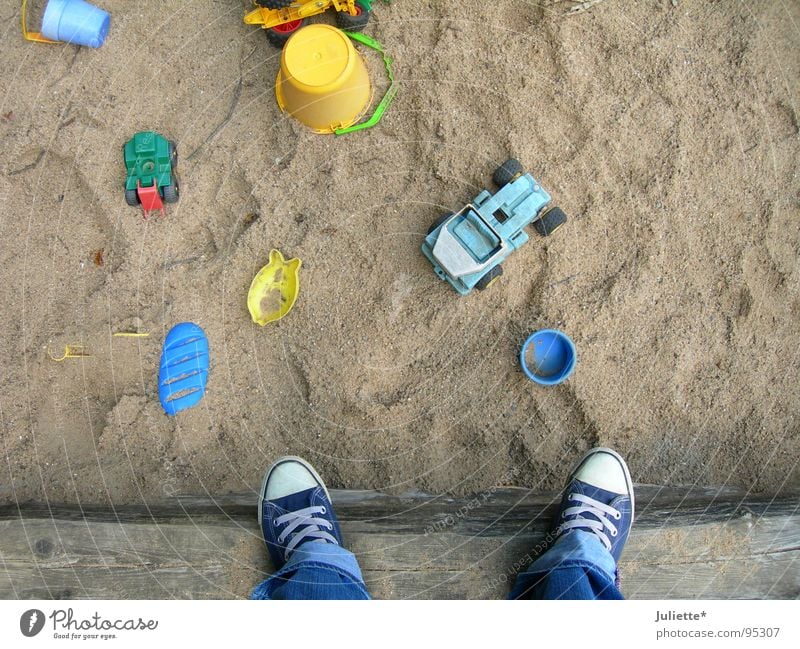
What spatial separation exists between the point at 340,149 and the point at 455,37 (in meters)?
0.54

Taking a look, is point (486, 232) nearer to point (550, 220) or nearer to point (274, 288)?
point (550, 220)

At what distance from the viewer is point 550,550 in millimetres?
1898

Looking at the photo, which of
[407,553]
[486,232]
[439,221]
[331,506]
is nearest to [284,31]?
[439,221]

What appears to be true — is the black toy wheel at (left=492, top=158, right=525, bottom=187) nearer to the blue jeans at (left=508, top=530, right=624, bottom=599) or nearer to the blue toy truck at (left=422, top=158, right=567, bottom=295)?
the blue toy truck at (left=422, top=158, right=567, bottom=295)

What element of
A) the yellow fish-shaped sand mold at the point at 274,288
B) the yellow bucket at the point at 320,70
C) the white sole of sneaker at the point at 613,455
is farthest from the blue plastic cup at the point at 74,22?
the white sole of sneaker at the point at 613,455

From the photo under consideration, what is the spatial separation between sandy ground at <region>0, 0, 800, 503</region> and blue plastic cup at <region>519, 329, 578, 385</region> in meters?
0.05

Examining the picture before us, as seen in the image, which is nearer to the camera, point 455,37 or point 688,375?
point 688,375

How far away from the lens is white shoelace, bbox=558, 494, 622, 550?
6.45 feet

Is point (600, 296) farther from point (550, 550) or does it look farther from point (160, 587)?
point (160, 587)

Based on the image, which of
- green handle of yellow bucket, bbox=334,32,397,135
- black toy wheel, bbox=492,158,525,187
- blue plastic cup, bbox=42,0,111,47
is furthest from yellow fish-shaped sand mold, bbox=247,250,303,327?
blue plastic cup, bbox=42,0,111,47

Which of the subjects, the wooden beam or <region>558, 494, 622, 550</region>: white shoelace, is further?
<region>558, 494, 622, 550</region>: white shoelace

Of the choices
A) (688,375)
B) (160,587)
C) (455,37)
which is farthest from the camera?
(455,37)

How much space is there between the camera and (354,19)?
2.29 m

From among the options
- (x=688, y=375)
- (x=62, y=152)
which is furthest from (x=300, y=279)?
(x=688, y=375)
